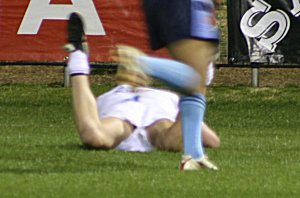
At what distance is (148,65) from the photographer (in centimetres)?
647

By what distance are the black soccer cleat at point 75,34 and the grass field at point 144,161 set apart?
2.54ft

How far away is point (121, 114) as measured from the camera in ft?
27.6

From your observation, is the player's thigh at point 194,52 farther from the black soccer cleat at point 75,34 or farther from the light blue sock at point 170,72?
the black soccer cleat at point 75,34

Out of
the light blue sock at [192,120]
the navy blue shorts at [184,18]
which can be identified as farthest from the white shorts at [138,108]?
the navy blue shorts at [184,18]

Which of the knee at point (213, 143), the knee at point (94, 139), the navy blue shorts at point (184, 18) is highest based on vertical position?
the navy blue shorts at point (184, 18)

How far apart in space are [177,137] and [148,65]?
1.81 m

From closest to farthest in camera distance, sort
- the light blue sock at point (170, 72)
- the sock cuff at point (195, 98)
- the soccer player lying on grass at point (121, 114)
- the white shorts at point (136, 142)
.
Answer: the light blue sock at point (170, 72)
the sock cuff at point (195, 98)
the soccer player lying on grass at point (121, 114)
the white shorts at point (136, 142)

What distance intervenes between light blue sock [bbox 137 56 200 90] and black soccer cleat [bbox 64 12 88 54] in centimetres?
115

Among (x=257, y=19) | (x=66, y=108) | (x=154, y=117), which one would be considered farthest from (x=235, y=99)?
(x=154, y=117)

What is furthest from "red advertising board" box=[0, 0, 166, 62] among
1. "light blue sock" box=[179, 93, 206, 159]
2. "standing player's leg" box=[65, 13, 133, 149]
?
"light blue sock" box=[179, 93, 206, 159]

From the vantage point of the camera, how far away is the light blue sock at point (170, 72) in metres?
6.43

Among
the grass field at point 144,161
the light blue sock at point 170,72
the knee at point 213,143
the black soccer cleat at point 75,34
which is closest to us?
the grass field at point 144,161

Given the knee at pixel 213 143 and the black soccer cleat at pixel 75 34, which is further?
the knee at pixel 213 143

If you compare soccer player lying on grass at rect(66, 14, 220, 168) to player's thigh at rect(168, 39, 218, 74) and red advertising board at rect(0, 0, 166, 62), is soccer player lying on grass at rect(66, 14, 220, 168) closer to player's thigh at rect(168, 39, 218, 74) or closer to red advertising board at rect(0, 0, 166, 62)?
player's thigh at rect(168, 39, 218, 74)
